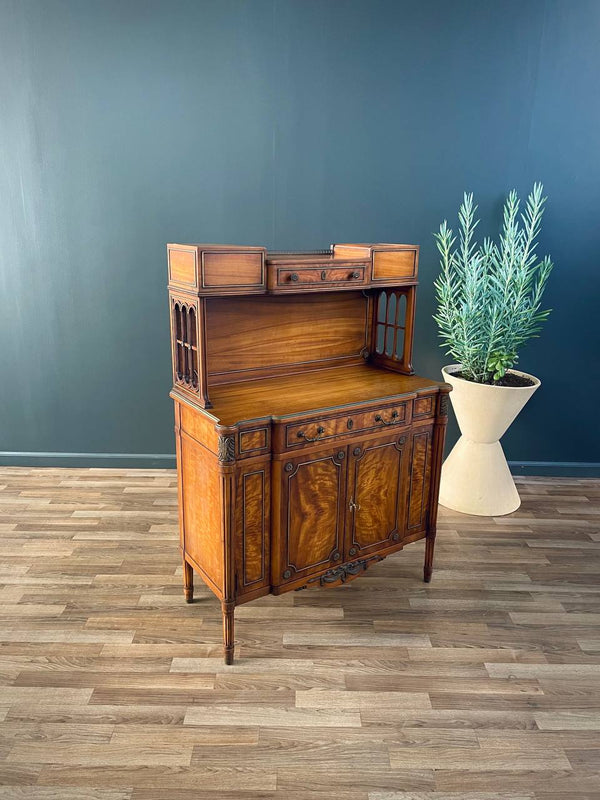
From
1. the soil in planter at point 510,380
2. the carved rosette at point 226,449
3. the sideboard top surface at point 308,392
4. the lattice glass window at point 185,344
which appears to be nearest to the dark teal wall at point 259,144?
the soil in planter at point 510,380

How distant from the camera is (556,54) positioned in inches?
134

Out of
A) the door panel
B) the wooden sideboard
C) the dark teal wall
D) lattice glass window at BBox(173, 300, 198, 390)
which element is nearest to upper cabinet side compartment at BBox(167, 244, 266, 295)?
the wooden sideboard

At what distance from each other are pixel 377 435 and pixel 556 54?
249 cm

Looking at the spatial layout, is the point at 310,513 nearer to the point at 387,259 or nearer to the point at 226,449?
the point at 226,449

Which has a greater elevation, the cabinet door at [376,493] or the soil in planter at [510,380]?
the soil in planter at [510,380]

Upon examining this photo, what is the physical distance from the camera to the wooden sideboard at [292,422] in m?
2.17

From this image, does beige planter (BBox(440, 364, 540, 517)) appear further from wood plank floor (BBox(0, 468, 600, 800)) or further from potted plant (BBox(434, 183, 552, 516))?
wood plank floor (BBox(0, 468, 600, 800))

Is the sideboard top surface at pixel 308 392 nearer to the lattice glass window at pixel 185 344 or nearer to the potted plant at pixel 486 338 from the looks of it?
the lattice glass window at pixel 185 344

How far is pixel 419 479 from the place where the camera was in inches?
105

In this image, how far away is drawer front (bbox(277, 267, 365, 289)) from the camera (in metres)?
2.28

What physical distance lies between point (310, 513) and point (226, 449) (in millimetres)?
464

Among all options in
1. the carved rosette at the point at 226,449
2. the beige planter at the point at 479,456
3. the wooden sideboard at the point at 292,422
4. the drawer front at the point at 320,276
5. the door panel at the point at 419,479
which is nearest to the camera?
the carved rosette at the point at 226,449

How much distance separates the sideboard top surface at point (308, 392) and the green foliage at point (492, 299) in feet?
2.40

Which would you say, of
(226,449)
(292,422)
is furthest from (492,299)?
(226,449)
